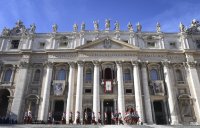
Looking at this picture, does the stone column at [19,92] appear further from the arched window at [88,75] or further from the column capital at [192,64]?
the column capital at [192,64]

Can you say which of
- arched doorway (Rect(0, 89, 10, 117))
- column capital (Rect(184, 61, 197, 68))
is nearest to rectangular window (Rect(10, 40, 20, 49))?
arched doorway (Rect(0, 89, 10, 117))

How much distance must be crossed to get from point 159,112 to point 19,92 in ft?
66.6

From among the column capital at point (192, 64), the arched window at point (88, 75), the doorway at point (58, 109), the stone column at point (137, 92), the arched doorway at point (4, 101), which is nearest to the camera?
the stone column at point (137, 92)

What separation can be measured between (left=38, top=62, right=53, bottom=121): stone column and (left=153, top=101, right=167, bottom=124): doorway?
15467mm

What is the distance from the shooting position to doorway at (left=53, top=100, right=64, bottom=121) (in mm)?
32125

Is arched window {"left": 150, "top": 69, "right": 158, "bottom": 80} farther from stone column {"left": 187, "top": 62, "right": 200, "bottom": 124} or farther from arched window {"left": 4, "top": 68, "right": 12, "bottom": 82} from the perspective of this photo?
arched window {"left": 4, "top": 68, "right": 12, "bottom": 82}

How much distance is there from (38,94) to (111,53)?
12507mm

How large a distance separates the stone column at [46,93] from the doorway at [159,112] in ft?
50.7

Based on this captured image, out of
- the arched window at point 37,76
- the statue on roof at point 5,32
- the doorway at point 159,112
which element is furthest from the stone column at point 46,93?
the doorway at point 159,112

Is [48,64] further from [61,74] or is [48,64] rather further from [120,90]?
[120,90]

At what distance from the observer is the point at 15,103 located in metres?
31.7

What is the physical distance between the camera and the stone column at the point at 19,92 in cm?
3114

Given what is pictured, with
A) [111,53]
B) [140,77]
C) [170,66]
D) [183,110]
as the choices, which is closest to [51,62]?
[111,53]

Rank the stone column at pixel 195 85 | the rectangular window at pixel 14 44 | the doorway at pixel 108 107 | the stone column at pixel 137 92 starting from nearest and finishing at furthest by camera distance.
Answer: the stone column at pixel 137 92
the stone column at pixel 195 85
the doorway at pixel 108 107
the rectangular window at pixel 14 44
